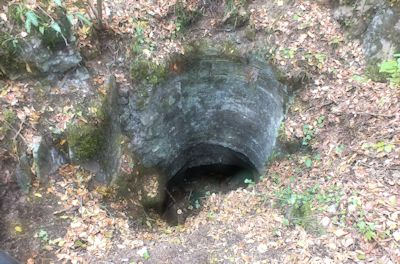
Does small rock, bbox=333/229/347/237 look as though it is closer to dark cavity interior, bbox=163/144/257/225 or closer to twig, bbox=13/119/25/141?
dark cavity interior, bbox=163/144/257/225

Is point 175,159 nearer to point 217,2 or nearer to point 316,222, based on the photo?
point 217,2

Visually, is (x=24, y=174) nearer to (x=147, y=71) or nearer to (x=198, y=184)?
(x=147, y=71)

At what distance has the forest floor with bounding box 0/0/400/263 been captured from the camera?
4527 mm

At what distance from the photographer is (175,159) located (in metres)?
8.79

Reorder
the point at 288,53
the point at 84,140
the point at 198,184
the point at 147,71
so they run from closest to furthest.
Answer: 1. the point at 84,140
2. the point at 147,71
3. the point at 288,53
4. the point at 198,184

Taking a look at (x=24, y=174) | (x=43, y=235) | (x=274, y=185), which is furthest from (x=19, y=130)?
(x=274, y=185)

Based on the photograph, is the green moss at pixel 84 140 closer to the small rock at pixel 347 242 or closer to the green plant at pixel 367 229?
the small rock at pixel 347 242

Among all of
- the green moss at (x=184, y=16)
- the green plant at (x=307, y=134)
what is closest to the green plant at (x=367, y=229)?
the green plant at (x=307, y=134)

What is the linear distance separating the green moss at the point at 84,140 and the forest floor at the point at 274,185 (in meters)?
0.22

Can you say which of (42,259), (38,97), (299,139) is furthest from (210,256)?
(38,97)

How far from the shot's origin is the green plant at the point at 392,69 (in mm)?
5434

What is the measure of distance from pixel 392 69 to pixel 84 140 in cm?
520

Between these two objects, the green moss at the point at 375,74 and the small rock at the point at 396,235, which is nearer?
the small rock at the point at 396,235

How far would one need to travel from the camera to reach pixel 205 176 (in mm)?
9875
